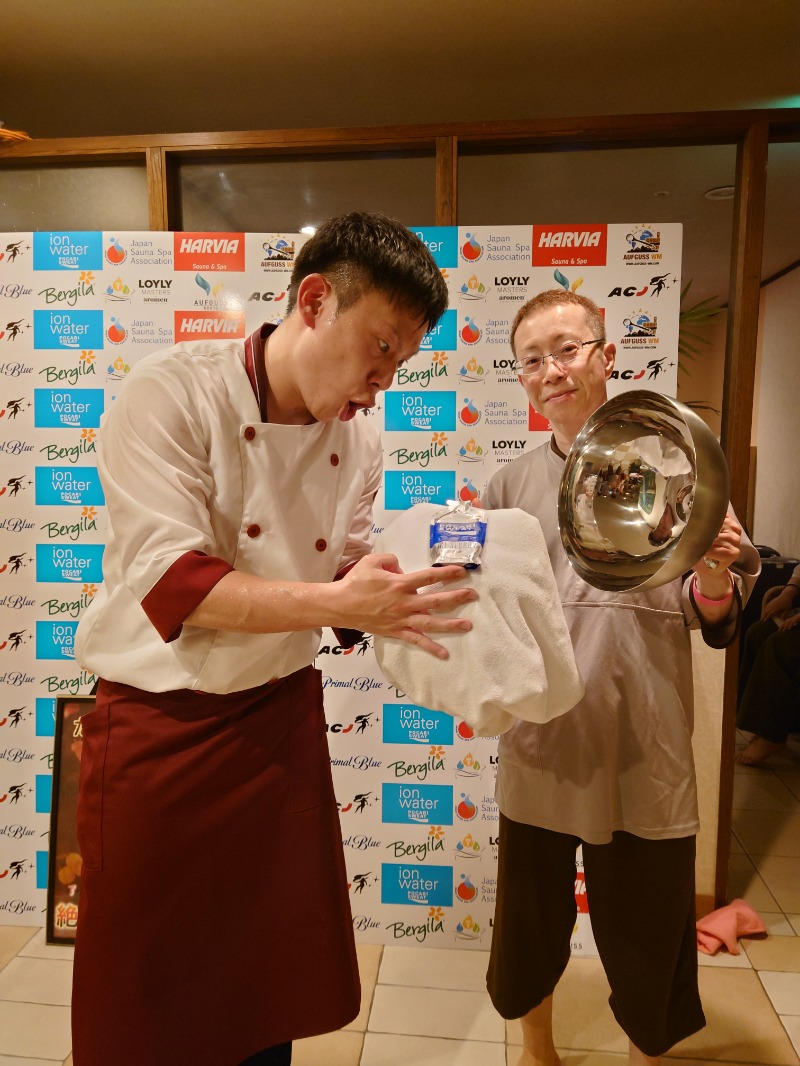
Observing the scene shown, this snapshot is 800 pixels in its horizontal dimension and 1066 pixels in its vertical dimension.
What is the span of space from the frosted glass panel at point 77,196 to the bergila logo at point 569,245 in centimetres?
126

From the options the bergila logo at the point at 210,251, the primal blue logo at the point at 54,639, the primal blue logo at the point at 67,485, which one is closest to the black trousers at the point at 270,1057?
the primal blue logo at the point at 54,639

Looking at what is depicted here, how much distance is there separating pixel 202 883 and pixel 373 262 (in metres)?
1.05

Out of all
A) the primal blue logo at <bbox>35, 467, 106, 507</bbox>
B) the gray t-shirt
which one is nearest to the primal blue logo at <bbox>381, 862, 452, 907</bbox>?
the gray t-shirt

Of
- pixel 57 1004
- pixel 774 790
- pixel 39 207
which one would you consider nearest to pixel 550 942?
pixel 57 1004

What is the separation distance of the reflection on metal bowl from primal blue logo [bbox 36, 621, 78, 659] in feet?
5.39

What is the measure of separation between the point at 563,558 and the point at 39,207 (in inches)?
82.1

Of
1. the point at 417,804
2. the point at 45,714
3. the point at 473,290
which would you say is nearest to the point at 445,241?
the point at 473,290

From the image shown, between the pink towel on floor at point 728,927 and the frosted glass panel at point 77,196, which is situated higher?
the frosted glass panel at point 77,196

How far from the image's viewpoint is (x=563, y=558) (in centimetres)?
136

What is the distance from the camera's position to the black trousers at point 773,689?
10.4 feet

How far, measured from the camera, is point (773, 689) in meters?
3.19

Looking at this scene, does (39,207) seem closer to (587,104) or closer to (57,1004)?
(587,104)

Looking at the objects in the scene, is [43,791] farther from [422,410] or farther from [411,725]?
[422,410]

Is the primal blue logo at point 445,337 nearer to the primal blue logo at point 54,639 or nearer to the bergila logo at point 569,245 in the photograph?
the bergila logo at point 569,245
